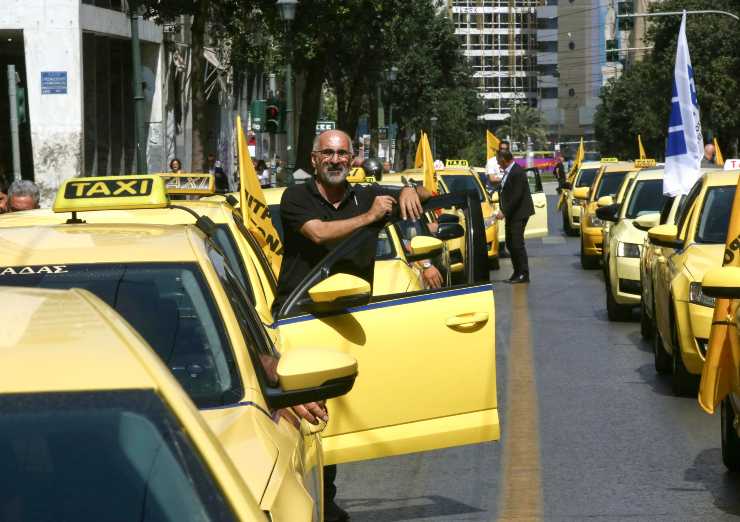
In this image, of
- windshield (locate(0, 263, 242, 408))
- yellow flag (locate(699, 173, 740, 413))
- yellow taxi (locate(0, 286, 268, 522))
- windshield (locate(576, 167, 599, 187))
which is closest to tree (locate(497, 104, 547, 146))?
windshield (locate(576, 167, 599, 187))

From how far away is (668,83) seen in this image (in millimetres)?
73062

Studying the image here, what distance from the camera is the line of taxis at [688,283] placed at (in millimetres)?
7730

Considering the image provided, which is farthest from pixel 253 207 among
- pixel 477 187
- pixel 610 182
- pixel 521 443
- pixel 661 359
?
pixel 610 182

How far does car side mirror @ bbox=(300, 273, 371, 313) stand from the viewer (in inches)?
250

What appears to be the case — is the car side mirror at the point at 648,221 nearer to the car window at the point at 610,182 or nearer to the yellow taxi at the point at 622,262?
the yellow taxi at the point at 622,262

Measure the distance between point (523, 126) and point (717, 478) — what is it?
17775 cm

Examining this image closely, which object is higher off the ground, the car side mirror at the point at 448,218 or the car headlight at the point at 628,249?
the car side mirror at the point at 448,218

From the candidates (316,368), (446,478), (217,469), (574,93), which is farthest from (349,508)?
(574,93)

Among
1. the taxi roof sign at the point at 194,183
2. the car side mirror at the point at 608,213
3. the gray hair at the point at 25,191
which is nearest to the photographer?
the taxi roof sign at the point at 194,183

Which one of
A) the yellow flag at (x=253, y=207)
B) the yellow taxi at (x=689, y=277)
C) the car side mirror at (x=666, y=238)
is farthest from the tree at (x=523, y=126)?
the yellow flag at (x=253, y=207)

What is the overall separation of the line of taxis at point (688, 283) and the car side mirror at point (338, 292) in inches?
67.8

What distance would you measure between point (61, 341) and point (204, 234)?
9.80ft

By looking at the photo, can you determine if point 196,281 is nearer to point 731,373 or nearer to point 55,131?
point 731,373

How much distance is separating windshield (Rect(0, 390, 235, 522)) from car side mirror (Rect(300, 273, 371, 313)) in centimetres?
325
